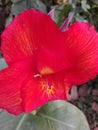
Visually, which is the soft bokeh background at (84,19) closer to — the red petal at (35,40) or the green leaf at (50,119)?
the green leaf at (50,119)

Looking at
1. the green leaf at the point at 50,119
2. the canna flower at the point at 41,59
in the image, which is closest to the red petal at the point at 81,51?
the canna flower at the point at 41,59

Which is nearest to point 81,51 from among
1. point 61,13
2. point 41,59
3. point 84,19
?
point 41,59

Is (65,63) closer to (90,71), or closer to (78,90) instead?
(90,71)

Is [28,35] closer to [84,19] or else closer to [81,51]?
[81,51]

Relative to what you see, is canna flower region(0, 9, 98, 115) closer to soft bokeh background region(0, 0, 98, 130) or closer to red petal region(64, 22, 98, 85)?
red petal region(64, 22, 98, 85)

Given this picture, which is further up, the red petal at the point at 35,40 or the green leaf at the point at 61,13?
the red petal at the point at 35,40

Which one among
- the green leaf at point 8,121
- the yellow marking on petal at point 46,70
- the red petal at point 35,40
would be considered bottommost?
the green leaf at point 8,121
